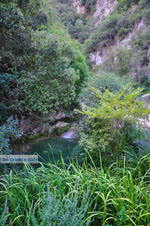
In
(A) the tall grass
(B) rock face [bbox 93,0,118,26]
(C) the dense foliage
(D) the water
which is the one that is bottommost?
(D) the water

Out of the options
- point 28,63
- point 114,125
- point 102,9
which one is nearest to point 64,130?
point 28,63

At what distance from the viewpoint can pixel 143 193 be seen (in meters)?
1.64

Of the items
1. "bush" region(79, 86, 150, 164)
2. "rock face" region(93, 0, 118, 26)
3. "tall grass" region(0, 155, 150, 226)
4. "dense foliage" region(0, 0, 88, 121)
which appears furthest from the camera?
"rock face" region(93, 0, 118, 26)

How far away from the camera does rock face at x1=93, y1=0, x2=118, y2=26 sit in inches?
1310

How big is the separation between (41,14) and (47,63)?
2297 millimetres

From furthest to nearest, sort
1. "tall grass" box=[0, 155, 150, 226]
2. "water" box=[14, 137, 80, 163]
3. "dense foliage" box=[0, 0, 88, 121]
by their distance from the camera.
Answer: "water" box=[14, 137, 80, 163] → "dense foliage" box=[0, 0, 88, 121] → "tall grass" box=[0, 155, 150, 226]

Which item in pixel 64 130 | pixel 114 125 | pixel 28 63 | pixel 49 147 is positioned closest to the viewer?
pixel 114 125

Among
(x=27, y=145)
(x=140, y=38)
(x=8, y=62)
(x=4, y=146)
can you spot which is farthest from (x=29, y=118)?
(x=140, y=38)

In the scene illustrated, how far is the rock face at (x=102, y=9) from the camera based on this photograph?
33.3 metres

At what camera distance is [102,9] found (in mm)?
34844

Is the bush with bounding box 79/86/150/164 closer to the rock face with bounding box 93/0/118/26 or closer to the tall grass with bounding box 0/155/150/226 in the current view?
the tall grass with bounding box 0/155/150/226

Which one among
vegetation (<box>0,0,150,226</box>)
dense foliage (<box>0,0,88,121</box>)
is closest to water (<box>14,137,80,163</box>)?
vegetation (<box>0,0,150,226</box>)

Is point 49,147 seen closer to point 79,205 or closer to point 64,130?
point 64,130

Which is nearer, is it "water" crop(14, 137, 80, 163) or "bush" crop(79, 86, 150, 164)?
"bush" crop(79, 86, 150, 164)
